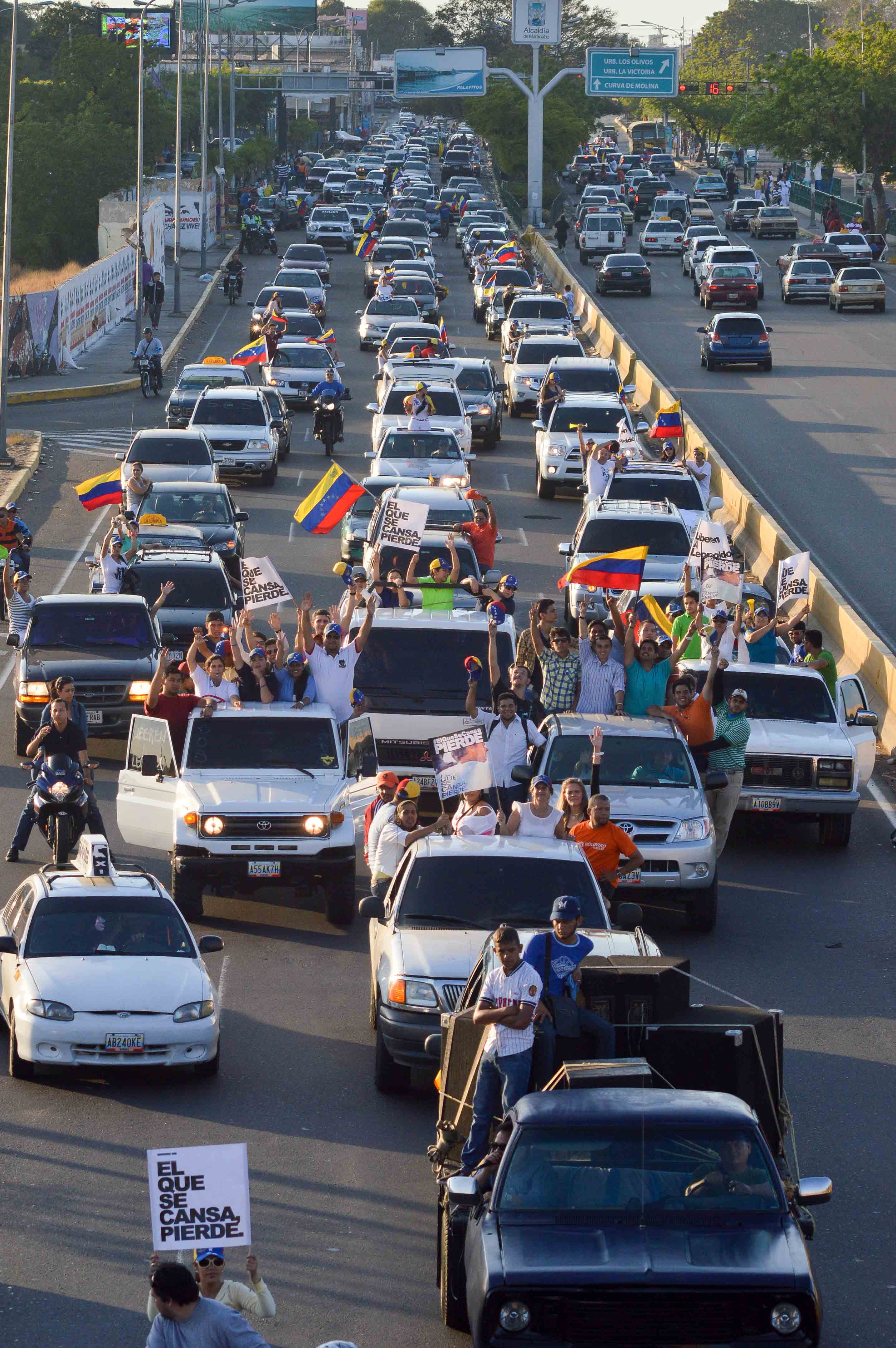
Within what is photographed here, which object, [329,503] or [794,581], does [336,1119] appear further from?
[329,503]

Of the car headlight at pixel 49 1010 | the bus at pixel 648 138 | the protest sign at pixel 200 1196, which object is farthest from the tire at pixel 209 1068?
the bus at pixel 648 138

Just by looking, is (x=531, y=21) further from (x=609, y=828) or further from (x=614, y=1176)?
(x=614, y=1176)

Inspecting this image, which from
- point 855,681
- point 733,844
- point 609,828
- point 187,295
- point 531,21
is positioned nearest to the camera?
point 609,828

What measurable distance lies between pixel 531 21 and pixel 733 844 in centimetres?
7353

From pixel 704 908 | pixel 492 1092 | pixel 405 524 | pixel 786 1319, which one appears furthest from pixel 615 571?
pixel 786 1319

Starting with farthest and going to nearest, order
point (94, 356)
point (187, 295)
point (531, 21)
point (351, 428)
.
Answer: point (531, 21)
point (187, 295)
point (94, 356)
point (351, 428)

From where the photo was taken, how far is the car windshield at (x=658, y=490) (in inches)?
1113

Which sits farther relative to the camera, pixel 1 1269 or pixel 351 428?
pixel 351 428

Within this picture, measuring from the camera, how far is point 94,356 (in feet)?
177

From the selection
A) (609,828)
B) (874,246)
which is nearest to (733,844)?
(609,828)

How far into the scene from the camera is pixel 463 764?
47.1 feet

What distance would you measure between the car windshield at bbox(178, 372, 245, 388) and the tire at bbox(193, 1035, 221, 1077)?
26843 mm

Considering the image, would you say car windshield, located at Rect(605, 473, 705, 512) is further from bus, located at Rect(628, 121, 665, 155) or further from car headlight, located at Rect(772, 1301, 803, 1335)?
bus, located at Rect(628, 121, 665, 155)

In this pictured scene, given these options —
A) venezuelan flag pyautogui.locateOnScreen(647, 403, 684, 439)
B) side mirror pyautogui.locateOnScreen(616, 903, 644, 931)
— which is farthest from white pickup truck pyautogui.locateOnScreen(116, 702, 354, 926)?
venezuelan flag pyautogui.locateOnScreen(647, 403, 684, 439)
